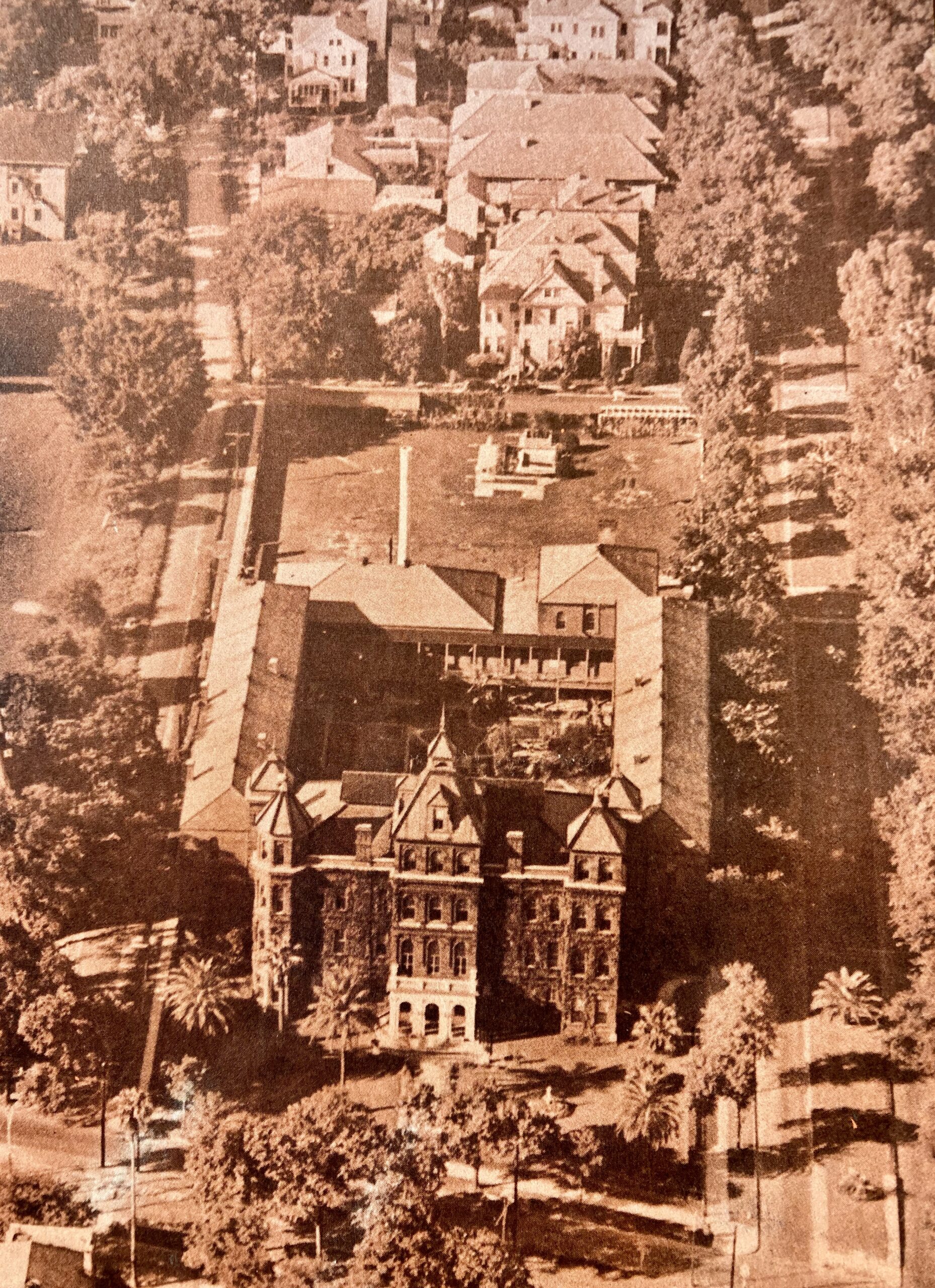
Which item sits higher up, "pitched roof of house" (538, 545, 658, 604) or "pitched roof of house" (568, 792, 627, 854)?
"pitched roof of house" (538, 545, 658, 604)

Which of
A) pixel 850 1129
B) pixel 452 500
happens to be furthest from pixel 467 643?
pixel 850 1129

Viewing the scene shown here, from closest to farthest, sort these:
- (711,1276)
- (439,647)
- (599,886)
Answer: (711,1276)
(599,886)
(439,647)

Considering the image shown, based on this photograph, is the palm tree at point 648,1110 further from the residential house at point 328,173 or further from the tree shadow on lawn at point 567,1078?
the residential house at point 328,173

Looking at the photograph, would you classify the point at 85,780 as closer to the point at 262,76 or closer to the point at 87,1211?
the point at 87,1211

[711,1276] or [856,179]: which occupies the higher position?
[856,179]

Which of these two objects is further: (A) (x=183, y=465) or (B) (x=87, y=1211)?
(A) (x=183, y=465)

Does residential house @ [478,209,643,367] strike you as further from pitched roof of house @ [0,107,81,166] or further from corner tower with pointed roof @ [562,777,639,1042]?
corner tower with pointed roof @ [562,777,639,1042]

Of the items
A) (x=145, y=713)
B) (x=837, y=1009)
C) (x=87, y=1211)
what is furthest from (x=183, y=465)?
(x=837, y=1009)

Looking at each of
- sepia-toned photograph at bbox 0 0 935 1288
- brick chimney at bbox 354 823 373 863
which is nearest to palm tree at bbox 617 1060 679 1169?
sepia-toned photograph at bbox 0 0 935 1288
